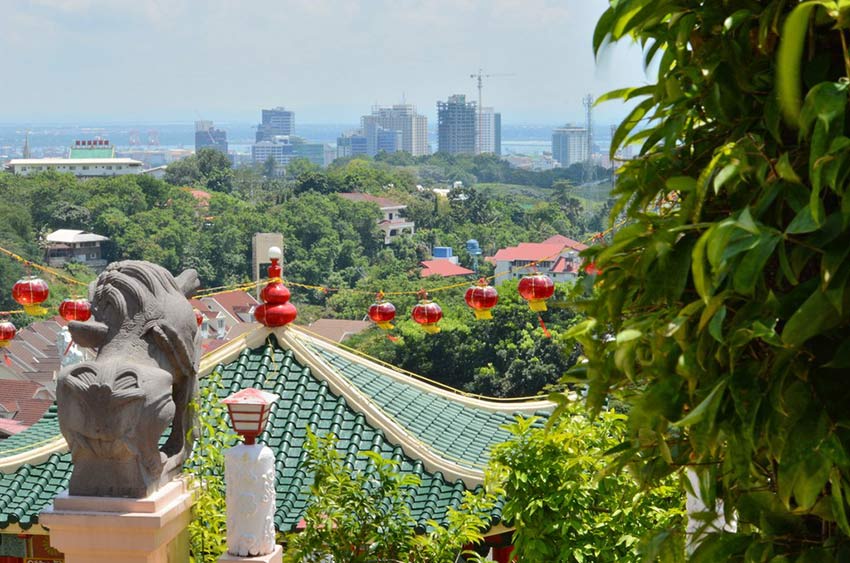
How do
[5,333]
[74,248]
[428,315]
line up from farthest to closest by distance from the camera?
[74,248] → [5,333] → [428,315]

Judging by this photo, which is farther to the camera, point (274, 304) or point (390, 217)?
point (390, 217)

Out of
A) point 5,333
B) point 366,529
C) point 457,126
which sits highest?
point 457,126

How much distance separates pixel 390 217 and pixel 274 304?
145 ft

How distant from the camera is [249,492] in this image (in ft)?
9.77

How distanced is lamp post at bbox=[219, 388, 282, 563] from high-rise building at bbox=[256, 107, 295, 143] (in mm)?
125537

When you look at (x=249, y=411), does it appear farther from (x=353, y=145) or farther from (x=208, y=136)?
(x=208, y=136)

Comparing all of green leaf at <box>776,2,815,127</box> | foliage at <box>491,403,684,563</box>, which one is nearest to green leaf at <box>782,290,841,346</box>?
green leaf at <box>776,2,815,127</box>

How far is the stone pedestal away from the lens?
9.18 feet

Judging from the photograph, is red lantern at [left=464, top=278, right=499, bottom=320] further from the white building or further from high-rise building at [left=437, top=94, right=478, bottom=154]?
high-rise building at [left=437, top=94, right=478, bottom=154]

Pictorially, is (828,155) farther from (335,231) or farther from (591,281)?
(335,231)

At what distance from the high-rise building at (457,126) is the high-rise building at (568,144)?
650 inches

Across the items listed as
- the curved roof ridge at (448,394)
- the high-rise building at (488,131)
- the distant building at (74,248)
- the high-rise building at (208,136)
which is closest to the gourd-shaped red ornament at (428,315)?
the curved roof ridge at (448,394)

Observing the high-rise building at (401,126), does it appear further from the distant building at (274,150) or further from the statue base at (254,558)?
the statue base at (254,558)

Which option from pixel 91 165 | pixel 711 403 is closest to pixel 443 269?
pixel 711 403
